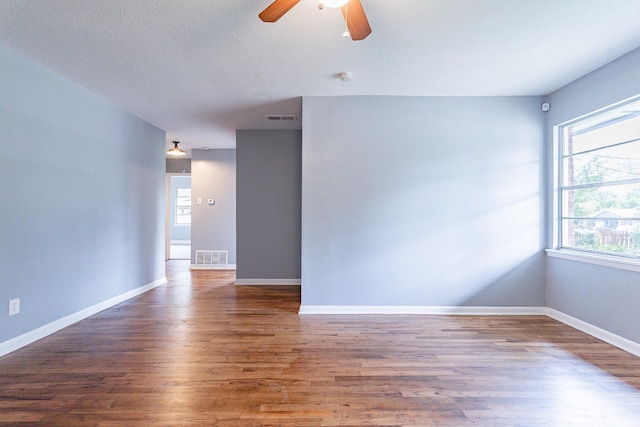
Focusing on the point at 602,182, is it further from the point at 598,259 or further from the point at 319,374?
the point at 319,374

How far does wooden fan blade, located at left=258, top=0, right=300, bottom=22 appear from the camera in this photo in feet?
5.64

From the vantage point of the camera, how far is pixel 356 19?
6.03 feet

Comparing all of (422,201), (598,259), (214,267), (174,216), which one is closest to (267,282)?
(214,267)

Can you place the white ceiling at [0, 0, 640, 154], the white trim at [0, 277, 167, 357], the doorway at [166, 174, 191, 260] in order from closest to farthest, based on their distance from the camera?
the white ceiling at [0, 0, 640, 154] → the white trim at [0, 277, 167, 357] → the doorway at [166, 174, 191, 260]

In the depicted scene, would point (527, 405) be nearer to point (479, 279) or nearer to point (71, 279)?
point (479, 279)

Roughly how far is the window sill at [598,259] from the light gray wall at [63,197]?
17.0ft

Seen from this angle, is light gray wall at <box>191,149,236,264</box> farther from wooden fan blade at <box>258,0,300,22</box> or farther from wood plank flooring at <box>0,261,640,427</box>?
wooden fan blade at <box>258,0,300,22</box>

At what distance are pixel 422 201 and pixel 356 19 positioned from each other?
2254 millimetres

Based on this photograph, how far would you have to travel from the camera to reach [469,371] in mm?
2252

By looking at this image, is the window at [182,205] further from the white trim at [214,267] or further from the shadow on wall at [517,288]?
the shadow on wall at [517,288]

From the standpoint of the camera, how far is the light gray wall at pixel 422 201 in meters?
3.58

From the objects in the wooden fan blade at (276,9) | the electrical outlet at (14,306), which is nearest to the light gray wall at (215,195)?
the electrical outlet at (14,306)

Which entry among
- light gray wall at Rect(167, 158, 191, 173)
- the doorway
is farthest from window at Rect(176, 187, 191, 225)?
light gray wall at Rect(167, 158, 191, 173)

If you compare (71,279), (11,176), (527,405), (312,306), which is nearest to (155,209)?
(71,279)
